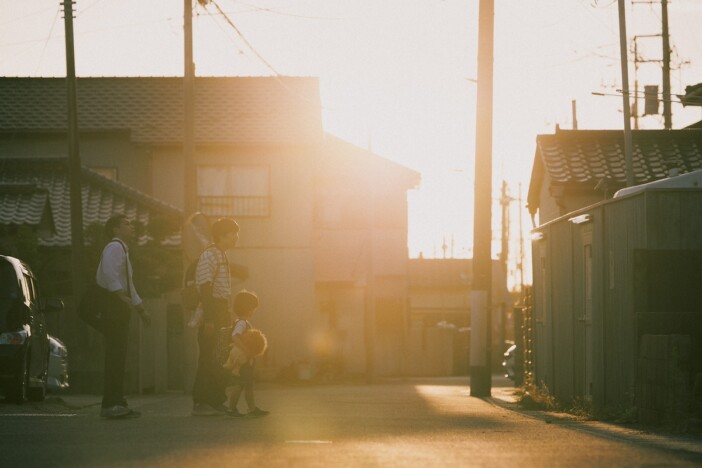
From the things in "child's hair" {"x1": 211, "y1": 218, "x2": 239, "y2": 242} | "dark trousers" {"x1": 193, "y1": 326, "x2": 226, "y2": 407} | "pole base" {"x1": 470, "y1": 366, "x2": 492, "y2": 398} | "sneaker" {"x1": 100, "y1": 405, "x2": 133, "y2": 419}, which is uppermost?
"child's hair" {"x1": 211, "y1": 218, "x2": 239, "y2": 242}

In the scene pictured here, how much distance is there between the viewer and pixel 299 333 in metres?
34.7

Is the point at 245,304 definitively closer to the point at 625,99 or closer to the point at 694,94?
the point at 625,99

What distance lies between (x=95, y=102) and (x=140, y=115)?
70.8 inches

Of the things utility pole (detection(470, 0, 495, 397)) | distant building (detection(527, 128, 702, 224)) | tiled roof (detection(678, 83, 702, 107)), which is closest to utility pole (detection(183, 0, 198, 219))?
utility pole (detection(470, 0, 495, 397))

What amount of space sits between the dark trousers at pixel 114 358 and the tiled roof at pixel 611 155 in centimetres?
1894

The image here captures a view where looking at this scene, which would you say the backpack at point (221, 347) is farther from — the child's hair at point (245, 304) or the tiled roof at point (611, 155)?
the tiled roof at point (611, 155)

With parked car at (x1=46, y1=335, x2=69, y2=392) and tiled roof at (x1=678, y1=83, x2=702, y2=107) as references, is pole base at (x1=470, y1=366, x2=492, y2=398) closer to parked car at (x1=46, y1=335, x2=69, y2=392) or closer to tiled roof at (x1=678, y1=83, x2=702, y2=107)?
parked car at (x1=46, y1=335, x2=69, y2=392)

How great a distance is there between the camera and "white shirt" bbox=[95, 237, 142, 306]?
34.9 feet

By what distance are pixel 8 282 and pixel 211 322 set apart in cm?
360

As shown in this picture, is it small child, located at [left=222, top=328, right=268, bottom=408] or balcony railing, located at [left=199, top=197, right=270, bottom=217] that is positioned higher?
balcony railing, located at [left=199, top=197, right=270, bottom=217]

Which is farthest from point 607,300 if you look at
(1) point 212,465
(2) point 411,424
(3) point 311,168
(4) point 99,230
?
(3) point 311,168

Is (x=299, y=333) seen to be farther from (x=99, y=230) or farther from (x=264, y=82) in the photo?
(x=99, y=230)

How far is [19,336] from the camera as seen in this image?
1336 cm

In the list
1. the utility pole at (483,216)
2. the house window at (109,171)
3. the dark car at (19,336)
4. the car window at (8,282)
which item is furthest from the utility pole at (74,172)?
the house window at (109,171)
